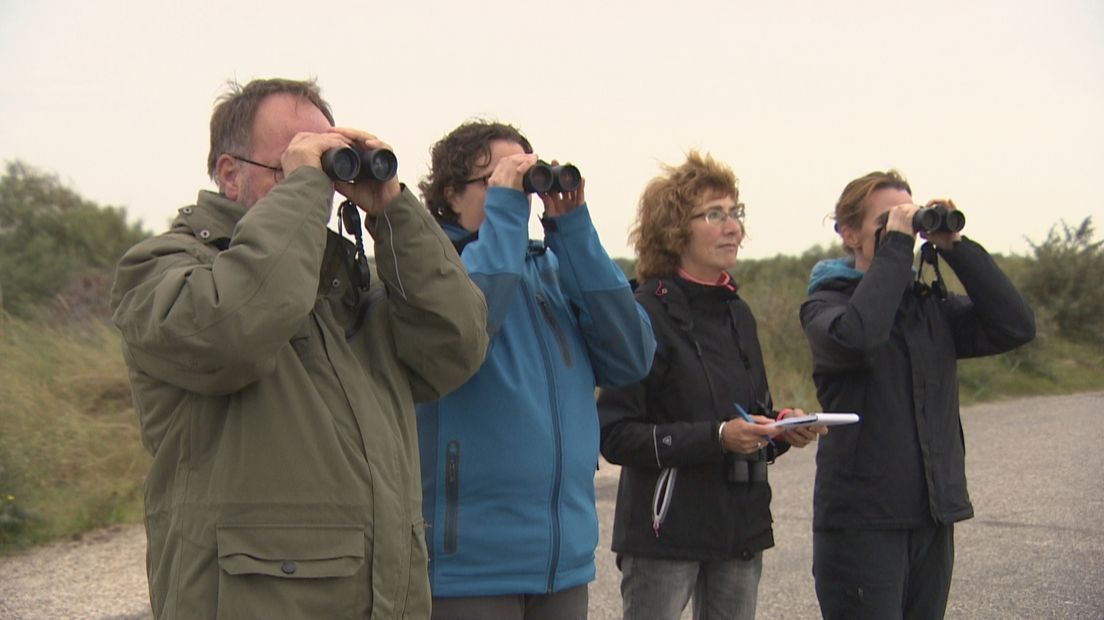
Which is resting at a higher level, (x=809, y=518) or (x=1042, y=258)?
(x=1042, y=258)

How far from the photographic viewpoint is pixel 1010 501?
8.20m

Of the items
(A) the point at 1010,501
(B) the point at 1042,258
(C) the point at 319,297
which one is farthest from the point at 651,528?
(B) the point at 1042,258

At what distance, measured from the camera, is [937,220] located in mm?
3781

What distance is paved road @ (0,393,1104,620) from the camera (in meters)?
5.68

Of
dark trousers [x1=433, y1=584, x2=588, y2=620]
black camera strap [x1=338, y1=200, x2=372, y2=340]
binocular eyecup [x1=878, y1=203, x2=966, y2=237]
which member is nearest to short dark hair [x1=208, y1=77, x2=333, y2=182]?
black camera strap [x1=338, y1=200, x2=372, y2=340]

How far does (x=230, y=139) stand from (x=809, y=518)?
6265 mm

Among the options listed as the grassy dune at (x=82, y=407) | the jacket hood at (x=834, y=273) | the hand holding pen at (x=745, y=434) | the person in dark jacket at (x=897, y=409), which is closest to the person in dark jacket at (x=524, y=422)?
the hand holding pen at (x=745, y=434)

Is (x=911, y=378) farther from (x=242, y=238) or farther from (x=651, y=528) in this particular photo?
(x=242, y=238)

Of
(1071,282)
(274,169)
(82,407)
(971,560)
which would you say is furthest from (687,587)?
(1071,282)

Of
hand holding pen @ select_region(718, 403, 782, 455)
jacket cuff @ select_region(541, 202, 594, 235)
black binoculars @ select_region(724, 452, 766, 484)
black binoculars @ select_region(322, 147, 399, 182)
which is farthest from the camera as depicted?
black binoculars @ select_region(724, 452, 766, 484)

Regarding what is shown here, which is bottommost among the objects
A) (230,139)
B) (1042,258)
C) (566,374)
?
(566,374)

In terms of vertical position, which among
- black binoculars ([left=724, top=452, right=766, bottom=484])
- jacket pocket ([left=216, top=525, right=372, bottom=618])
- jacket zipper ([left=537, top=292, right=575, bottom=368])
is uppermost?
jacket zipper ([left=537, top=292, right=575, bottom=368])

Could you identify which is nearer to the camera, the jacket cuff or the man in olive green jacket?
the man in olive green jacket

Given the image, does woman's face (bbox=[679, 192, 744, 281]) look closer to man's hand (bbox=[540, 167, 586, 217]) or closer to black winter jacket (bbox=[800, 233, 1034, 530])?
black winter jacket (bbox=[800, 233, 1034, 530])
